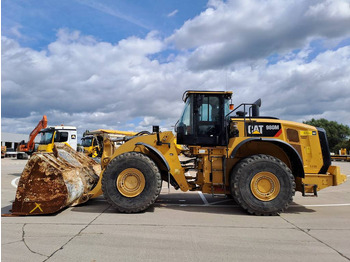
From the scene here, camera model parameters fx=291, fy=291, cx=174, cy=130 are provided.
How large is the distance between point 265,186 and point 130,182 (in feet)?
9.94

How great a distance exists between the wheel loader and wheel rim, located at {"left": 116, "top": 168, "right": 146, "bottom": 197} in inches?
0.9

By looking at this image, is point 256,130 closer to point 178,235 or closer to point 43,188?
point 178,235

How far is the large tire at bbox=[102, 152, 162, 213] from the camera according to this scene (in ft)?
21.4

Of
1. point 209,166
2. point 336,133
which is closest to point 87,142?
point 209,166

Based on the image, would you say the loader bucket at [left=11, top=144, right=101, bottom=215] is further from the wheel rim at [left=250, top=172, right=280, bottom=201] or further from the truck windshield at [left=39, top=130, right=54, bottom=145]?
the truck windshield at [left=39, top=130, right=54, bottom=145]

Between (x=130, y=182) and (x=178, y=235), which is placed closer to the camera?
(x=178, y=235)

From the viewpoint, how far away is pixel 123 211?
257 inches

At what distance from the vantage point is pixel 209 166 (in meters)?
6.83

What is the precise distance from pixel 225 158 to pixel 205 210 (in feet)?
4.51

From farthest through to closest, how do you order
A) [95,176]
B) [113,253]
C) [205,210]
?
[95,176] < [205,210] < [113,253]

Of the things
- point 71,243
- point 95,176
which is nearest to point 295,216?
point 71,243

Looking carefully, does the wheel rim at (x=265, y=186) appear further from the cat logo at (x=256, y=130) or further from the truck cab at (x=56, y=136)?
the truck cab at (x=56, y=136)

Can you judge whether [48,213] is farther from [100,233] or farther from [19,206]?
[100,233]

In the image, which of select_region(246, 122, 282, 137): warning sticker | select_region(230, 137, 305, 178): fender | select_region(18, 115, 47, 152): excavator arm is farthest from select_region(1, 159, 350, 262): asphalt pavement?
select_region(18, 115, 47, 152): excavator arm
